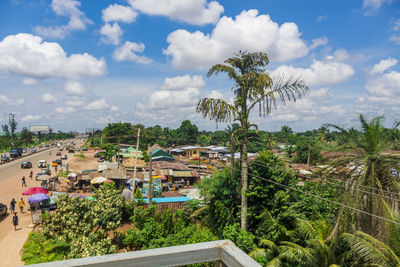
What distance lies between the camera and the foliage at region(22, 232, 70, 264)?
457 inches

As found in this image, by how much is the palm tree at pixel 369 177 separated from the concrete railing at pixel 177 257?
6622mm

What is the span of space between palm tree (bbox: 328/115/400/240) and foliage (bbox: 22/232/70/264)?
483 inches

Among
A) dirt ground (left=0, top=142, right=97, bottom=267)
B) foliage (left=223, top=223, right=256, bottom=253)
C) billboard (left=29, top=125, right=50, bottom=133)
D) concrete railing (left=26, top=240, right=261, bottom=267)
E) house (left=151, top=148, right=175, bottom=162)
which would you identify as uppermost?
billboard (left=29, top=125, right=50, bottom=133)

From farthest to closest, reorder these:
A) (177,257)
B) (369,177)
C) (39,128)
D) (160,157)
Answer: (39,128) → (160,157) → (369,177) → (177,257)

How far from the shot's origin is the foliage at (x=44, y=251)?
11.6m

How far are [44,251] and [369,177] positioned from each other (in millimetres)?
14356

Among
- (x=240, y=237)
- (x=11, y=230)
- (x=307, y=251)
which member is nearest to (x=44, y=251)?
(x=11, y=230)

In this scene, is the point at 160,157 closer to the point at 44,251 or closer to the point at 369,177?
the point at 44,251

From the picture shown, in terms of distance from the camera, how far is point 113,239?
1418 centimetres

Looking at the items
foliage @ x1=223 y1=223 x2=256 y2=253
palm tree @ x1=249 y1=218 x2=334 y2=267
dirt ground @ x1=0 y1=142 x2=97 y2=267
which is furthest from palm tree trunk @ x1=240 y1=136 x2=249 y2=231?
dirt ground @ x1=0 y1=142 x2=97 y2=267

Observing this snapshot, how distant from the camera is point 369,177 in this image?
695 centimetres

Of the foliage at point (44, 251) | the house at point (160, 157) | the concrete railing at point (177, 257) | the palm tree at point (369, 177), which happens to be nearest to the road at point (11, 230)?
the foliage at point (44, 251)

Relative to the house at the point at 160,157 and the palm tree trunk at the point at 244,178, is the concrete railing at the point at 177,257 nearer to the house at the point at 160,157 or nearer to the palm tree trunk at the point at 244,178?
the palm tree trunk at the point at 244,178

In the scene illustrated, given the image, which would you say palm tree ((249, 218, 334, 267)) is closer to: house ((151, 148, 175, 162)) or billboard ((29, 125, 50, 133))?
house ((151, 148, 175, 162))
